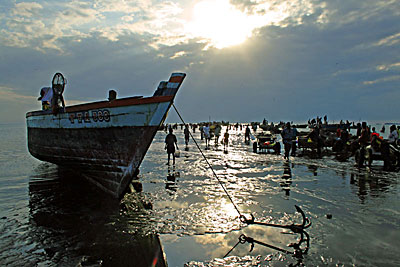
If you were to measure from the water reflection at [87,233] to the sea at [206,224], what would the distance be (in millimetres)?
20

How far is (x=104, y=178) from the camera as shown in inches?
312

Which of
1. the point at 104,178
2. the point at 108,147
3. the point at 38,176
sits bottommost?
the point at 38,176

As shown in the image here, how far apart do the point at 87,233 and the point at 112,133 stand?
116 inches

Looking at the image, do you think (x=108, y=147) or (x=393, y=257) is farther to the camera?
(x=108, y=147)

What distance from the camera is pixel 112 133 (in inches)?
287

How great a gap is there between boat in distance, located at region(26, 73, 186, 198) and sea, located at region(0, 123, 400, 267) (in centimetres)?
92

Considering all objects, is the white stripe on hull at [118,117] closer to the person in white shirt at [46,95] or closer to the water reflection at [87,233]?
the water reflection at [87,233]

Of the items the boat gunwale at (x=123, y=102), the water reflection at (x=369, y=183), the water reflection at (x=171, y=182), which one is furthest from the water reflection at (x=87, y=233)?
the water reflection at (x=369, y=183)

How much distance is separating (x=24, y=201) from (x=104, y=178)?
256 cm

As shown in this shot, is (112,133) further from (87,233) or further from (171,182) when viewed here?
(171,182)

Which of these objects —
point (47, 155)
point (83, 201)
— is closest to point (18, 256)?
Result: point (83, 201)

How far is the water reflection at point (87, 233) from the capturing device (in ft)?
13.9

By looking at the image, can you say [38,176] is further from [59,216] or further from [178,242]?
[178,242]

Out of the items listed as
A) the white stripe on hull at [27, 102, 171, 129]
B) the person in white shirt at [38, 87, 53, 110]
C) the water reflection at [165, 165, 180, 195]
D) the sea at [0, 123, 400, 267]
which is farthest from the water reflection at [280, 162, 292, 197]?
the person in white shirt at [38, 87, 53, 110]
